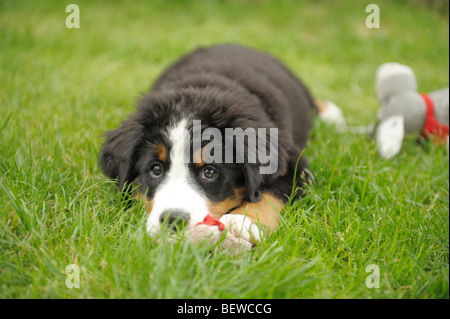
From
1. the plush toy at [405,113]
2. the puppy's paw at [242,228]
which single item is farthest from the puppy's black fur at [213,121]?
the plush toy at [405,113]

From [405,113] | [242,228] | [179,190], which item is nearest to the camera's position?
[242,228]

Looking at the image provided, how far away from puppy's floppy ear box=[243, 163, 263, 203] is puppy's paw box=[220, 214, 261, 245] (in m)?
0.17

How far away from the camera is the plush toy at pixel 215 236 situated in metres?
2.03

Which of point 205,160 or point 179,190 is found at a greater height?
point 205,160

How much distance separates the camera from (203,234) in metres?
2.04

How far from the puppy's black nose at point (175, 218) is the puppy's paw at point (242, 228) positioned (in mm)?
229

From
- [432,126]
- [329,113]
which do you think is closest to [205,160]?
[432,126]

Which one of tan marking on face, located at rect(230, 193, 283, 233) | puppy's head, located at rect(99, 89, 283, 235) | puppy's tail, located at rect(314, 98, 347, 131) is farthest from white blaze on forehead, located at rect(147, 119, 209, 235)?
puppy's tail, located at rect(314, 98, 347, 131)

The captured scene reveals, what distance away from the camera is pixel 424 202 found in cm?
294

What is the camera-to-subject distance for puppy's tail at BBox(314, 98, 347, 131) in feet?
14.8

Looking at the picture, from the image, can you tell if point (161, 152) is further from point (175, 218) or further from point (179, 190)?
point (175, 218)

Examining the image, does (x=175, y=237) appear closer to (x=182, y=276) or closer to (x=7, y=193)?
(x=182, y=276)

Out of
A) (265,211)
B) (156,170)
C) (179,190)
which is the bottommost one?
(265,211)

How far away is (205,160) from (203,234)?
0.49 metres
